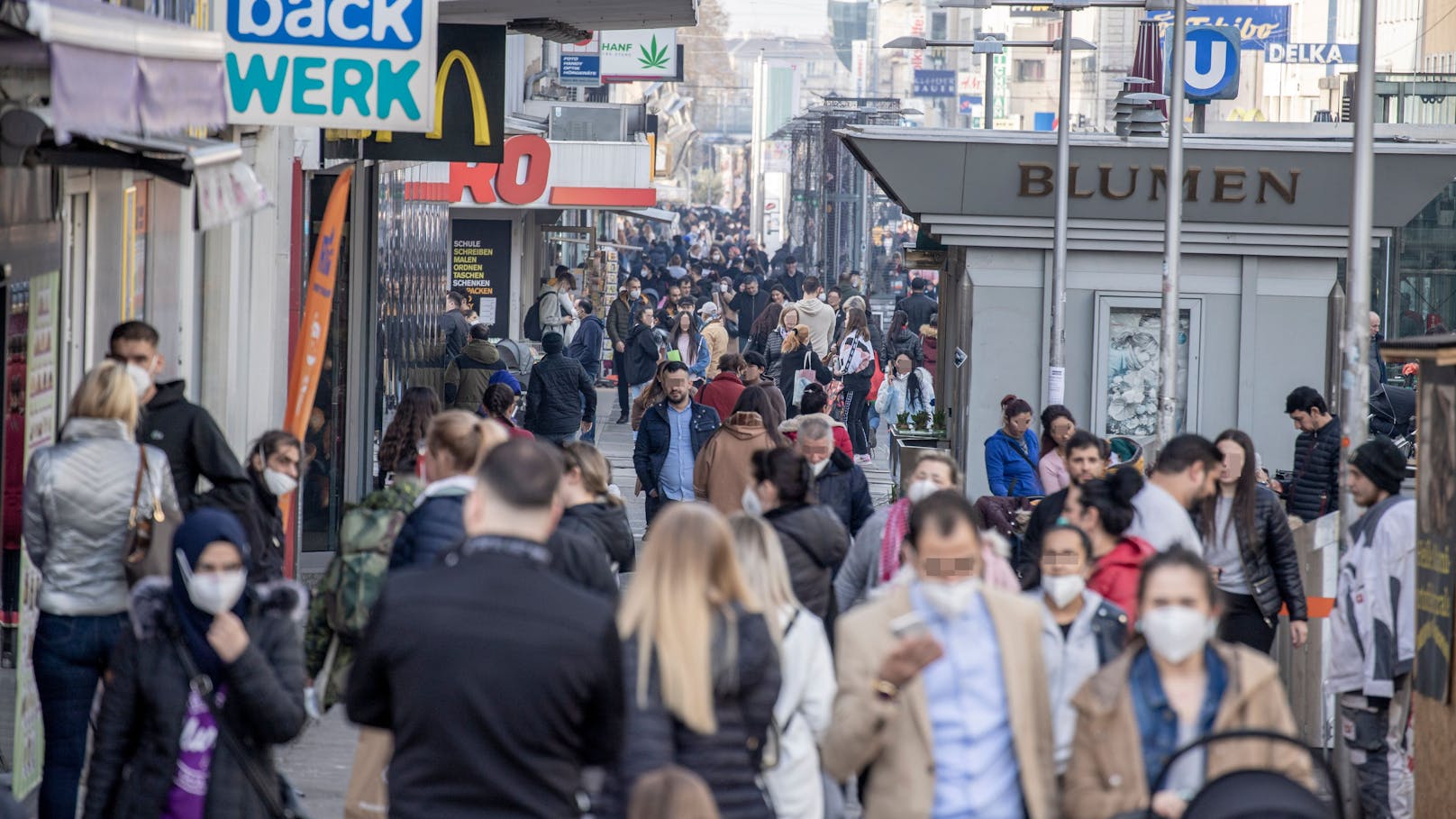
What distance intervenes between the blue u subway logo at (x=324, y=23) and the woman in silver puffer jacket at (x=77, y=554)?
3617 mm

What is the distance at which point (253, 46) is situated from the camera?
1023 cm

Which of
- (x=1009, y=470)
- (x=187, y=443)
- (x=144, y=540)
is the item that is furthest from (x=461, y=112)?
(x=144, y=540)

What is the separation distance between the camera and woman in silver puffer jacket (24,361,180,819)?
6.87m

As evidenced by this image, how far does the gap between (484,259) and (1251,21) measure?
23.9 m

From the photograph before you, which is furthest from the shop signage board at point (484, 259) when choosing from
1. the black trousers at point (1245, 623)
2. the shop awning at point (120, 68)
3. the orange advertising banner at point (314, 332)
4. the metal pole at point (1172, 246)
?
the shop awning at point (120, 68)

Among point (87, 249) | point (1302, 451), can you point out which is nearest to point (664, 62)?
point (1302, 451)

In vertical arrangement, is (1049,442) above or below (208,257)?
below

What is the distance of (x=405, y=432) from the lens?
9.58 m

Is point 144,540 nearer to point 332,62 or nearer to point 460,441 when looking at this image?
point 460,441

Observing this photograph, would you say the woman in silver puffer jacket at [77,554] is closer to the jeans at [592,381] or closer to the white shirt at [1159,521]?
the white shirt at [1159,521]

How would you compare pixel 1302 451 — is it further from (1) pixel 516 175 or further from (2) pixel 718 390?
(1) pixel 516 175

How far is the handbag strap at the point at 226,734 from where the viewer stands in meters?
5.61

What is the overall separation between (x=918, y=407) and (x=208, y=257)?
11.5m

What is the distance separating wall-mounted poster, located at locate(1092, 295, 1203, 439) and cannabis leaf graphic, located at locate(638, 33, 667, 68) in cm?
2936
